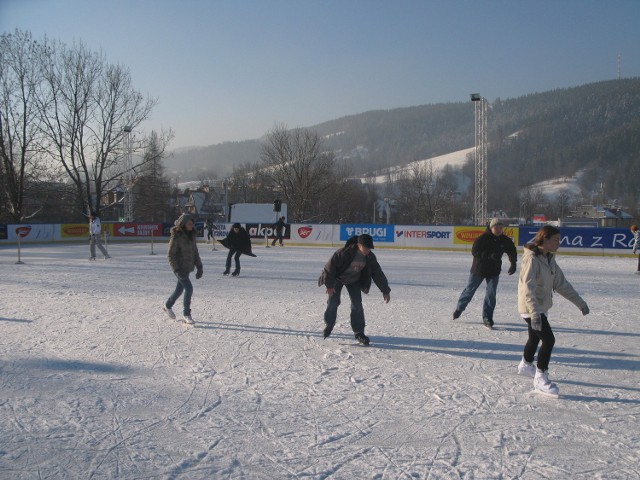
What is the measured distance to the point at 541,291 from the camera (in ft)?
16.1

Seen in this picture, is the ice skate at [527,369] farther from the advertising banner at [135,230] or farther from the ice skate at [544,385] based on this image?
the advertising banner at [135,230]

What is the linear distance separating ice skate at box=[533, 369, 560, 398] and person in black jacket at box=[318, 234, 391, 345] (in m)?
2.00

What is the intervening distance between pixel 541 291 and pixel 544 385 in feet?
2.85

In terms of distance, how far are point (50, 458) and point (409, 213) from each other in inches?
2639

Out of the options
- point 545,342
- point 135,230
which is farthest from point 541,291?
point 135,230

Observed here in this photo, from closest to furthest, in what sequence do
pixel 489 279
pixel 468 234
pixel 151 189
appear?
pixel 489 279
pixel 468 234
pixel 151 189

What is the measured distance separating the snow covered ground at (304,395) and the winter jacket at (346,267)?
2.72ft

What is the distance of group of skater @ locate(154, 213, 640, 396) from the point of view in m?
4.85

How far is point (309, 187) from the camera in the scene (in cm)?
5541

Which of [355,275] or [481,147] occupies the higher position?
[481,147]

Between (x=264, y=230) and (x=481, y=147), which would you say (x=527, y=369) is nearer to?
(x=264, y=230)

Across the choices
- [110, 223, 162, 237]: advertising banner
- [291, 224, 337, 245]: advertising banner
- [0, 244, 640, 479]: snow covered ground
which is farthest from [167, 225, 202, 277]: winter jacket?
[110, 223, 162, 237]: advertising banner

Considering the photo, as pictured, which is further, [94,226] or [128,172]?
[128,172]

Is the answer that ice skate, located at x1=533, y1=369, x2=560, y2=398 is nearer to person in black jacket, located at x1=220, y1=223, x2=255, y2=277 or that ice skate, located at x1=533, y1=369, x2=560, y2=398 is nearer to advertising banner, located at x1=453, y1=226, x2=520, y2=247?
person in black jacket, located at x1=220, y1=223, x2=255, y2=277
